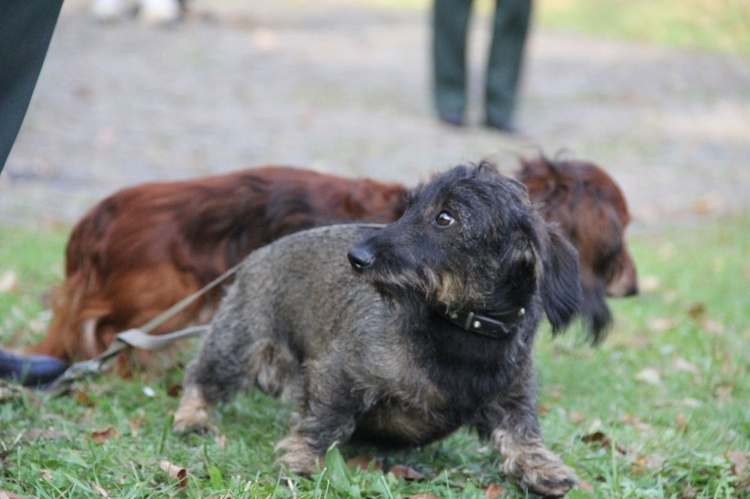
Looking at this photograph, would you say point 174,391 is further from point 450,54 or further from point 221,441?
point 450,54

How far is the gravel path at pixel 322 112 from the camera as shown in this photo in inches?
397

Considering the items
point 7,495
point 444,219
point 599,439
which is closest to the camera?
point 7,495

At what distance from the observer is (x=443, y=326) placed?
3.38 meters

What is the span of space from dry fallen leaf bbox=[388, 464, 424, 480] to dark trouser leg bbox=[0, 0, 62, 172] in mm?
1819

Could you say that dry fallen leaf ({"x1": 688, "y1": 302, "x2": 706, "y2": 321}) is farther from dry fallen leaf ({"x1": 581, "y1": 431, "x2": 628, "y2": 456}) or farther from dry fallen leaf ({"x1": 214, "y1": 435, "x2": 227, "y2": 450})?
dry fallen leaf ({"x1": 214, "y1": 435, "x2": 227, "y2": 450})

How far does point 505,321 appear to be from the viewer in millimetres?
3375

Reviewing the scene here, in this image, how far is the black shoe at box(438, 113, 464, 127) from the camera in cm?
1202

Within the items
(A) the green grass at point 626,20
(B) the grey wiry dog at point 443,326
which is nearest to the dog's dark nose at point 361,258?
(B) the grey wiry dog at point 443,326

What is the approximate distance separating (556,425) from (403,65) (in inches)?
499

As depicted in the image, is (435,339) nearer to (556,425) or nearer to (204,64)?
(556,425)

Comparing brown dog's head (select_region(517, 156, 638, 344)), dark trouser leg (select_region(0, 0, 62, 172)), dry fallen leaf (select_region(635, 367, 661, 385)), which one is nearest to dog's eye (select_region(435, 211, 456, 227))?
dark trouser leg (select_region(0, 0, 62, 172))

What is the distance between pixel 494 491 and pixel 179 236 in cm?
230

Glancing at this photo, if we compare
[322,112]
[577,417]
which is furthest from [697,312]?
[322,112]

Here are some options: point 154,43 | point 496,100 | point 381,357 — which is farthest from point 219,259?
point 154,43
